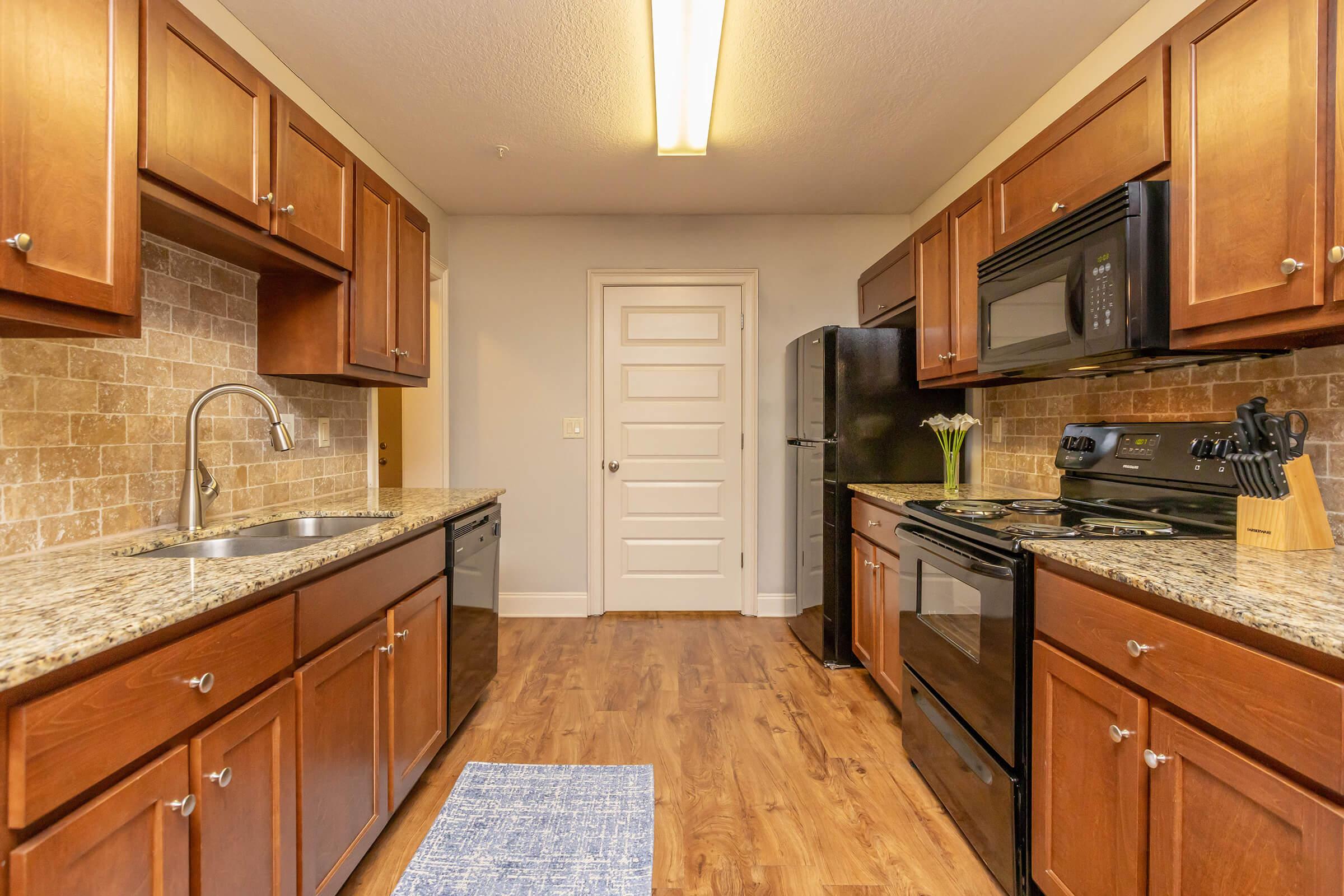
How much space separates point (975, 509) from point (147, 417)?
8.06ft

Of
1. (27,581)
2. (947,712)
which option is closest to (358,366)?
(27,581)

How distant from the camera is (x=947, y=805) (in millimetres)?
1798

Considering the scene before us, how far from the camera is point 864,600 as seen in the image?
2754 mm

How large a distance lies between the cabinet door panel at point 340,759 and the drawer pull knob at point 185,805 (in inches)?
11.8

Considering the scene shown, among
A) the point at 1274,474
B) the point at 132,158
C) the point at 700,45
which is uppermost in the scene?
the point at 700,45

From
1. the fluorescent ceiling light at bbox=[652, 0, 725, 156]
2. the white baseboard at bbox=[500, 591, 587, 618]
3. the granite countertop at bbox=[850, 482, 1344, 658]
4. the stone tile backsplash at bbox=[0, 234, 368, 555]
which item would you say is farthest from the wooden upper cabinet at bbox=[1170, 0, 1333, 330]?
the white baseboard at bbox=[500, 591, 587, 618]

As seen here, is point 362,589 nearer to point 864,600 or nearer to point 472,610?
point 472,610

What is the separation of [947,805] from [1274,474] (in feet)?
4.00

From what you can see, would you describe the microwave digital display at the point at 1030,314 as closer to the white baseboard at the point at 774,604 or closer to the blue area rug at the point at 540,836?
the blue area rug at the point at 540,836

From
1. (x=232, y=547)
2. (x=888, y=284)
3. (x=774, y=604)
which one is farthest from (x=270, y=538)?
(x=888, y=284)

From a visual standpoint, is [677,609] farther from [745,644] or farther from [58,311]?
[58,311]

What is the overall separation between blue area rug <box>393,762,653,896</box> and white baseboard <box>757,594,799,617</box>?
1.78 metres

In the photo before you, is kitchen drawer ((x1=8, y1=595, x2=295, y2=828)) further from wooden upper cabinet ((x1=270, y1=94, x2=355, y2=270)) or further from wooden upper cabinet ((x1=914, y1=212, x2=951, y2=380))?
wooden upper cabinet ((x1=914, y1=212, x2=951, y2=380))

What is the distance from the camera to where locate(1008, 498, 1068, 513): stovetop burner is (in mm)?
1964
